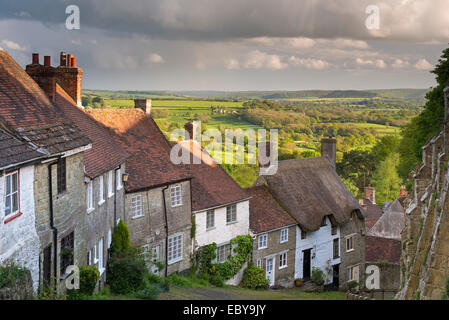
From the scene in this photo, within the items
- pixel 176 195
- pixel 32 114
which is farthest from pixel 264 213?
pixel 32 114

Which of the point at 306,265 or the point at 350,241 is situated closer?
the point at 306,265

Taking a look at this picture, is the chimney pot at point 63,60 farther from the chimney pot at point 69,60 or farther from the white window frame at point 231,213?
the white window frame at point 231,213

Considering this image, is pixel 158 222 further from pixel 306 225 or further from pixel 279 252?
pixel 306 225

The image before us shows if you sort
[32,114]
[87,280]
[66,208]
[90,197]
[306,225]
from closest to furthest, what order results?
1. [32,114]
2. [66,208]
3. [87,280]
4. [90,197]
5. [306,225]

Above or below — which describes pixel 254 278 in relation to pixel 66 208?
→ below

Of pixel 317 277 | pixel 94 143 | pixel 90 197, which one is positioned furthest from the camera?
pixel 317 277

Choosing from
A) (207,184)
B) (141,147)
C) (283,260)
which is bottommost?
(283,260)
